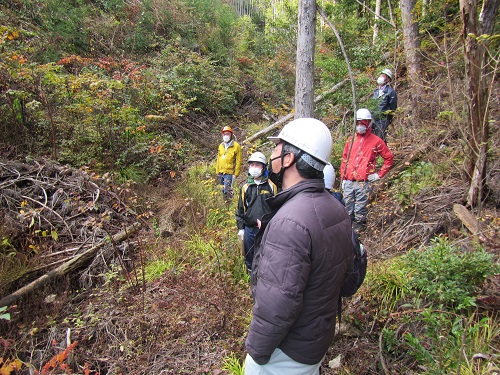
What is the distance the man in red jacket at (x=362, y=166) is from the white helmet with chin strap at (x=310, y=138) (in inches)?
118

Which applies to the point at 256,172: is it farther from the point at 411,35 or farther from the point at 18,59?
the point at 411,35

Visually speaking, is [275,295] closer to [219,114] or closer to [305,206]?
[305,206]

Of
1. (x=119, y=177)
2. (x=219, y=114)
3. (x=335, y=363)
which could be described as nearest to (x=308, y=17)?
(x=335, y=363)

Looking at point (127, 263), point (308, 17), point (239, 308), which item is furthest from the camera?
point (127, 263)

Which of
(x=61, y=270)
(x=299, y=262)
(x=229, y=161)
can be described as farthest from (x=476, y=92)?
(x=61, y=270)

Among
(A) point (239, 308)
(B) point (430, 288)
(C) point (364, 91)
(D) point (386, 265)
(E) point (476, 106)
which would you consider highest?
(E) point (476, 106)

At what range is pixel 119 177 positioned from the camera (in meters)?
7.02

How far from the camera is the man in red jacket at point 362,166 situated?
4.87 m

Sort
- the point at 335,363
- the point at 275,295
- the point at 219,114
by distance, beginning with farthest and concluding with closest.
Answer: the point at 219,114
the point at 335,363
the point at 275,295

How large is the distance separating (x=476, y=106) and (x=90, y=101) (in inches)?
284

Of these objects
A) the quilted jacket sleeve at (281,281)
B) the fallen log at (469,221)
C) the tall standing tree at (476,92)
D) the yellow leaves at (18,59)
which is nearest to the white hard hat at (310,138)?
the quilted jacket sleeve at (281,281)

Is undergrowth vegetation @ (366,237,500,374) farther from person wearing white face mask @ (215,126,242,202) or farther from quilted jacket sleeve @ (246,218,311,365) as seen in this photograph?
person wearing white face mask @ (215,126,242,202)

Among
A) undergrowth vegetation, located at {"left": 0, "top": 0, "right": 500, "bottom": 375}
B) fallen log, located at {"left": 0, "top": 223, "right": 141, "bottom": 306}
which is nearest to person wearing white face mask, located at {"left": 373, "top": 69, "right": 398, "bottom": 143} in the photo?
undergrowth vegetation, located at {"left": 0, "top": 0, "right": 500, "bottom": 375}

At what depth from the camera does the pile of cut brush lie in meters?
4.36
